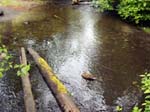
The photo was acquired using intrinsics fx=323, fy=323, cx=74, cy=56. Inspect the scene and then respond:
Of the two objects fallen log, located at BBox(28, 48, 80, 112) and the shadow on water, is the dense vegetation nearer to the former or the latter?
the shadow on water

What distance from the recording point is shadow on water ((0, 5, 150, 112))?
901cm

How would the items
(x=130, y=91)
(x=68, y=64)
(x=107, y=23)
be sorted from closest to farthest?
(x=130, y=91)
(x=68, y=64)
(x=107, y=23)

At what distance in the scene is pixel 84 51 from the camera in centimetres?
1291

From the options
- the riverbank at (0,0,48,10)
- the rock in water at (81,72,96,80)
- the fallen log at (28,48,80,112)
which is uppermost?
the riverbank at (0,0,48,10)

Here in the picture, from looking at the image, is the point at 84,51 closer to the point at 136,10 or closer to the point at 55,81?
the point at 136,10

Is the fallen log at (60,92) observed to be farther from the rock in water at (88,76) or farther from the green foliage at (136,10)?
the green foliage at (136,10)

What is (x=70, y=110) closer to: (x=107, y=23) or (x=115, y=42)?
(x=115, y=42)

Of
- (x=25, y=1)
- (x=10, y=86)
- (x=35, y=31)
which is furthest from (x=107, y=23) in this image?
(x=10, y=86)

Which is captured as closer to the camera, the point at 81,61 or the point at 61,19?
the point at 81,61

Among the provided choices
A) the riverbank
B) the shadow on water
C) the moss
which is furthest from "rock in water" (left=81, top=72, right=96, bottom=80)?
the riverbank

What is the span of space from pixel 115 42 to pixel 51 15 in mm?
5825

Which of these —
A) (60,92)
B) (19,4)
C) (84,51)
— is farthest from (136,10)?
(60,92)

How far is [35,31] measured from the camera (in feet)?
50.6

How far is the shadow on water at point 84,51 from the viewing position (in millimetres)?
9008
